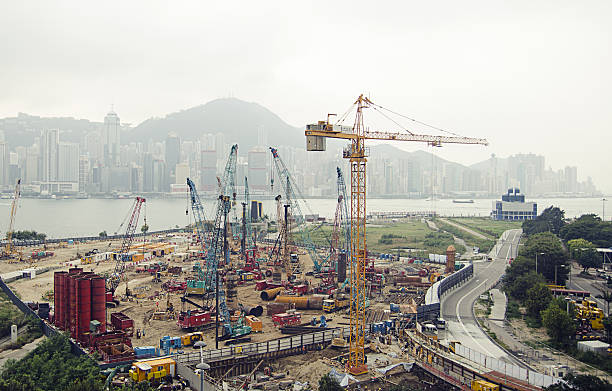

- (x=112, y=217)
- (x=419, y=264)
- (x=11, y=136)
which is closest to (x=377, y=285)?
(x=419, y=264)

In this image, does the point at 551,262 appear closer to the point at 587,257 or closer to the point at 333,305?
the point at 587,257

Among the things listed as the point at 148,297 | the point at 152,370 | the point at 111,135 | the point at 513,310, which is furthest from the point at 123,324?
the point at 111,135

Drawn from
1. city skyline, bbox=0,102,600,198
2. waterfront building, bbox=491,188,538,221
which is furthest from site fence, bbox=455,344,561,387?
city skyline, bbox=0,102,600,198

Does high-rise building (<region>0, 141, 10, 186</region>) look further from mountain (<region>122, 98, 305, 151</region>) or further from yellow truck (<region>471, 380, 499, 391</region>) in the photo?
yellow truck (<region>471, 380, 499, 391</region>)

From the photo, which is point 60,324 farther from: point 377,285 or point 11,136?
point 11,136

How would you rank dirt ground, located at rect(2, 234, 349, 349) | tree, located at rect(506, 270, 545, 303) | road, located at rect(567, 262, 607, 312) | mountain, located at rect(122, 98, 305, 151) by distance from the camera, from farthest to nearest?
mountain, located at rect(122, 98, 305, 151), road, located at rect(567, 262, 607, 312), tree, located at rect(506, 270, 545, 303), dirt ground, located at rect(2, 234, 349, 349)

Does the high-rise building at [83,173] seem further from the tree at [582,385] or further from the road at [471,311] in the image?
the tree at [582,385]
